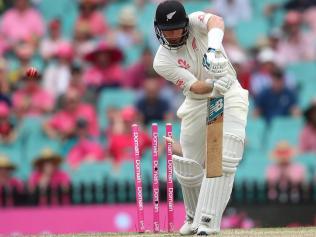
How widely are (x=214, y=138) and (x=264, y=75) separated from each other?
22.3ft

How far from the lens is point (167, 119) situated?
14.9 metres

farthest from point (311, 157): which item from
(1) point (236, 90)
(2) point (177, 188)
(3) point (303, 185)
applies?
(1) point (236, 90)

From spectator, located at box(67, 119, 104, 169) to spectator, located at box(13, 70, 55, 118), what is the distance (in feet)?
2.49

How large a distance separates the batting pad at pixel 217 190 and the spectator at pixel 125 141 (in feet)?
16.2

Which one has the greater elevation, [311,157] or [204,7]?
[204,7]

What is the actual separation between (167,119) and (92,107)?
0.98 meters

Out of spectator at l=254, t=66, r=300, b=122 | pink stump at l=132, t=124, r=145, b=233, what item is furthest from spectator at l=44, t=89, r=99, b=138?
pink stump at l=132, t=124, r=145, b=233

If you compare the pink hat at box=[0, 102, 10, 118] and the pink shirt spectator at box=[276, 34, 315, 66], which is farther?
the pink shirt spectator at box=[276, 34, 315, 66]

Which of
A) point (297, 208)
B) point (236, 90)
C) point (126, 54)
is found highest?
point (126, 54)

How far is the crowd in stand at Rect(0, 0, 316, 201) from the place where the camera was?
14.4m

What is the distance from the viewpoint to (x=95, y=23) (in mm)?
16625

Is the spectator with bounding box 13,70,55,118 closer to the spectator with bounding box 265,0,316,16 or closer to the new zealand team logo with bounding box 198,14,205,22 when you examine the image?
the spectator with bounding box 265,0,316,16

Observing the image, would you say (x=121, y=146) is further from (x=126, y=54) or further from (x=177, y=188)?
(x=126, y=54)

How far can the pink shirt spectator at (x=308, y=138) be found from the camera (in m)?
14.7
